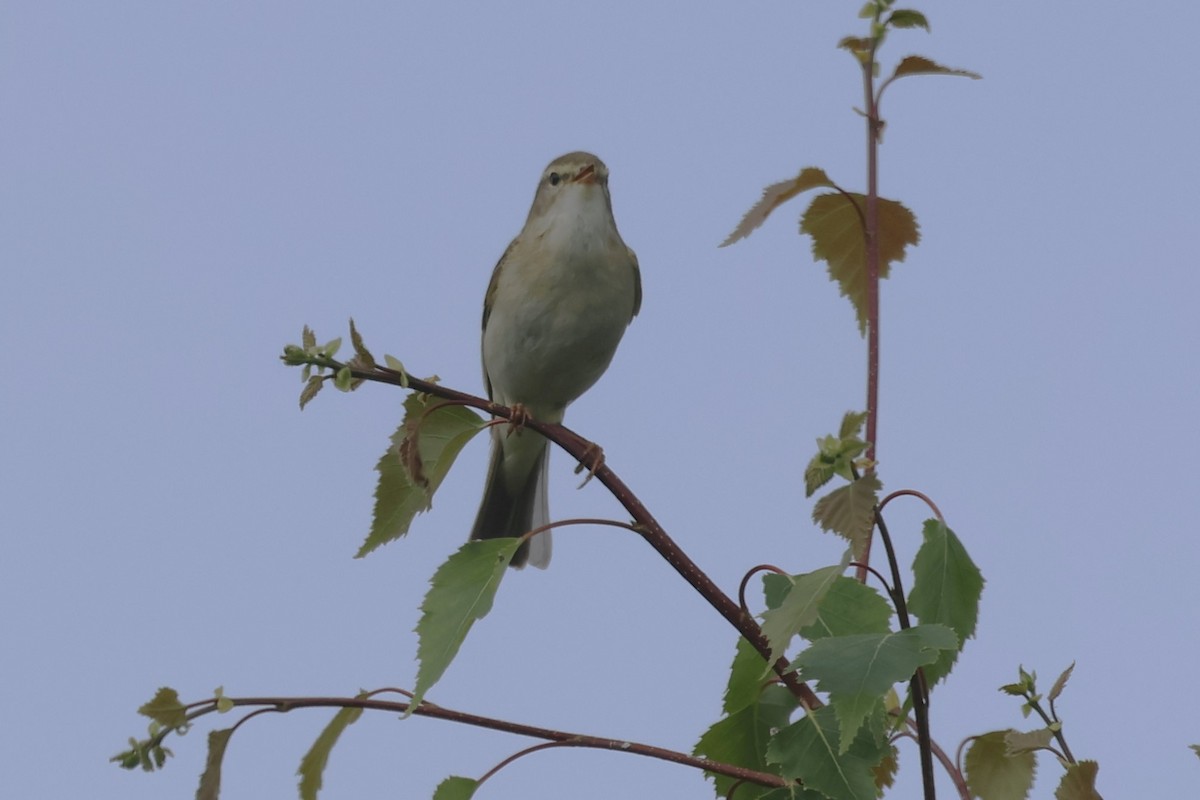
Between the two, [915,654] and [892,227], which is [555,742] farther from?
[892,227]

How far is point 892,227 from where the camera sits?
10.6 feet

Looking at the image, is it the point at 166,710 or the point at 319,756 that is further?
the point at 319,756

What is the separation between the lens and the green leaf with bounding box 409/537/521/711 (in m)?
2.38

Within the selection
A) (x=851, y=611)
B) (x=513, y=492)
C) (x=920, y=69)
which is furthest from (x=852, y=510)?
(x=513, y=492)

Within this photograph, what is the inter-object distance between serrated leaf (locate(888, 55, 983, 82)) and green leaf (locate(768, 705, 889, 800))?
1434mm

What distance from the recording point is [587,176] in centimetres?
548

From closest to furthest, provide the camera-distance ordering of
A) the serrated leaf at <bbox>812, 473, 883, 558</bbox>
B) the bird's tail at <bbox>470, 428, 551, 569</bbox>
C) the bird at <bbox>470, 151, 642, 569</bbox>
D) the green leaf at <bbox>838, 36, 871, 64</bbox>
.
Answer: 1. the serrated leaf at <bbox>812, 473, 883, 558</bbox>
2. the green leaf at <bbox>838, 36, 871, 64</bbox>
3. the bird at <bbox>470, 151, 642, 569</bbox>
4. the bird's tail at <bbox>470, 428, 551, 569</bbox>

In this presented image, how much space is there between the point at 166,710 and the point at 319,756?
0.42 m

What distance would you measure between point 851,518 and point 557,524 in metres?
0.60

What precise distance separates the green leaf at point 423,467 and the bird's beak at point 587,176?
9.48 feet

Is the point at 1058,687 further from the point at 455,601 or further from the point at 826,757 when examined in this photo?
the point at 455,601

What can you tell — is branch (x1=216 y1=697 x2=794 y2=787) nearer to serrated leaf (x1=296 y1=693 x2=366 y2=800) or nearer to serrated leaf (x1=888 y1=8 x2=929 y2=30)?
serrated leaf (x1=296 y1=693 x2=366 y2=800)

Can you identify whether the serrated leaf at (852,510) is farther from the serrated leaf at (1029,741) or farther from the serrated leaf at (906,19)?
the serrated leaf at (906,19)

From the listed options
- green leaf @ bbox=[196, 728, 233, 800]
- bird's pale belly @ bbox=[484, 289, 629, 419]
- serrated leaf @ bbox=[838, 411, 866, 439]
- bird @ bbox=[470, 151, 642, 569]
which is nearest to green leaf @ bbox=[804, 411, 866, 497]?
serrated leaf @ bbox=[838, 411, 866, 439]
